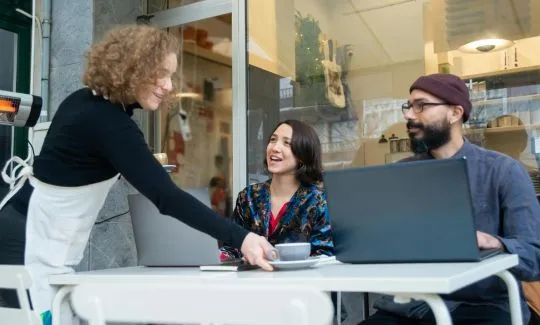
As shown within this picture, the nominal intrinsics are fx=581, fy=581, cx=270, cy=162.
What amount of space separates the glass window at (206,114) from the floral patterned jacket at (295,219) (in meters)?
2.79

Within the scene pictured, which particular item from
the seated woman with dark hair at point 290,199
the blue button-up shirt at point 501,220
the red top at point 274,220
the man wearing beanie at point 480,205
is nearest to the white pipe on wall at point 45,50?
the seated woman with dark hair at point 290,199

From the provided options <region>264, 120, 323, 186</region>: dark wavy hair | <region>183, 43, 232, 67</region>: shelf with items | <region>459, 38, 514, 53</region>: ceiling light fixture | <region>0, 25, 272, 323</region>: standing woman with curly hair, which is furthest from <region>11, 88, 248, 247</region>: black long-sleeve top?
<region>183, 43, 232, 67</region>: shelf with items

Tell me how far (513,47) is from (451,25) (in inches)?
13.5

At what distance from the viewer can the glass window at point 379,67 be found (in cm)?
289

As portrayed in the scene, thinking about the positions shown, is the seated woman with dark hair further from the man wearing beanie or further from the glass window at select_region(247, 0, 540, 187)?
the glass window at select_region(247, 0, 540, 187)

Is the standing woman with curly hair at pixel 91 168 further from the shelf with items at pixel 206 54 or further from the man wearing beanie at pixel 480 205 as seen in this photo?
the shelf with items at pixel 206 54

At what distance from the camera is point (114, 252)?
3139mm

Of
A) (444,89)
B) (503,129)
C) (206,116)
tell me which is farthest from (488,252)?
(206,116)

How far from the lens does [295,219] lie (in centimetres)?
208

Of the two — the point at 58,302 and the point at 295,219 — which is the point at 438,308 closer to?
the point at 58,302

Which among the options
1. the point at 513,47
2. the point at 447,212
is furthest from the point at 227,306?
the point at 513,47

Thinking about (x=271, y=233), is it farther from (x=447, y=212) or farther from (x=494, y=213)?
(x=447, y=212)

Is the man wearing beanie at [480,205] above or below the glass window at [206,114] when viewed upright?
below

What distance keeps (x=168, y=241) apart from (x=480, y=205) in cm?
87
